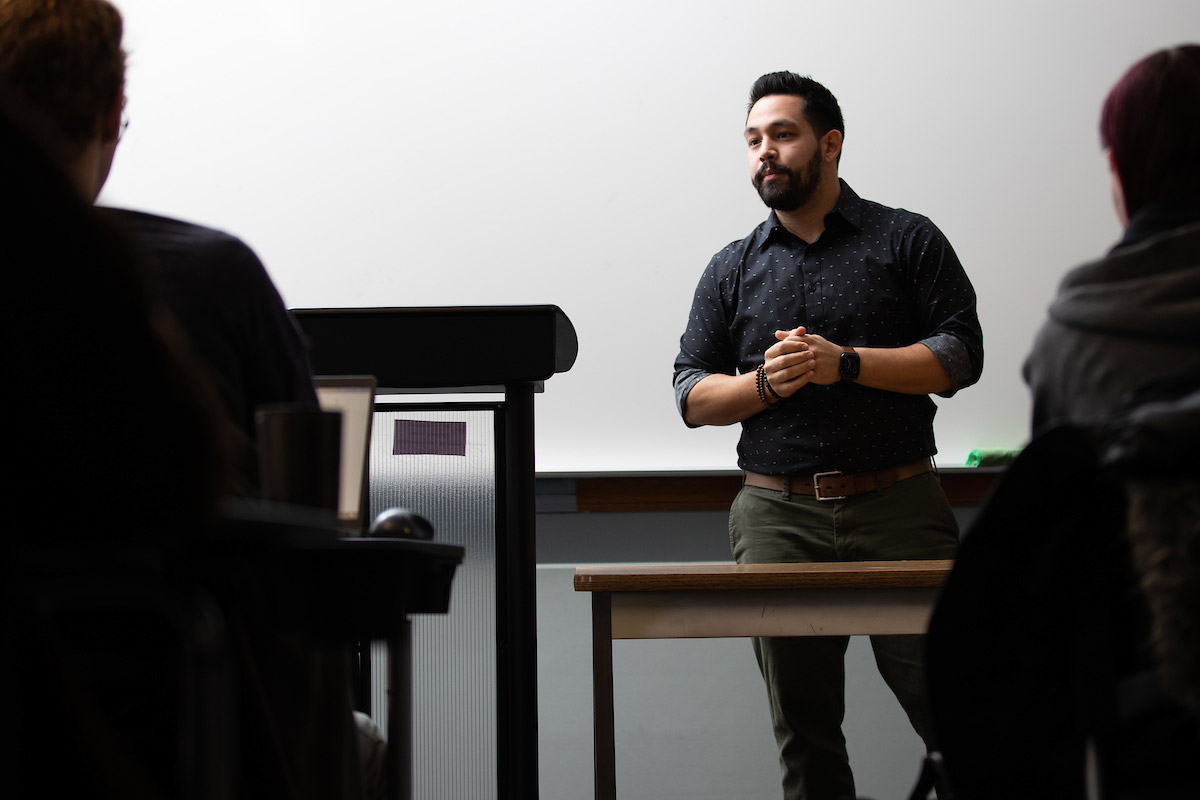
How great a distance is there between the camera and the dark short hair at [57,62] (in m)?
0.87

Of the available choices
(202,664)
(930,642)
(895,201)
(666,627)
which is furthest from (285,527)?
(895,201)

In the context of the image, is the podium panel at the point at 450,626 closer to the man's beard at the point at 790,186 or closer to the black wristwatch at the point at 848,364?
the black wristwatch at the point at 848,364

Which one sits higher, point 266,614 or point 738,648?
point 266,614

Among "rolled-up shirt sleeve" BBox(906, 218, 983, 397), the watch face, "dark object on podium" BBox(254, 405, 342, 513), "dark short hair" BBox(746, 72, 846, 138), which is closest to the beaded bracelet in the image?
the watch face

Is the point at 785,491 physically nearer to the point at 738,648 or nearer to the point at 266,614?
the point at 738,648

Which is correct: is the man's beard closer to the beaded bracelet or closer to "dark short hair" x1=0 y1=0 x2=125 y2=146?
the beaded bracelet

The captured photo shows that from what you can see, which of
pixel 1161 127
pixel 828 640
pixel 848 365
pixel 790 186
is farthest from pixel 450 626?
pixel 1161 127

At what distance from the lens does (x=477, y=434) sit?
1.74m

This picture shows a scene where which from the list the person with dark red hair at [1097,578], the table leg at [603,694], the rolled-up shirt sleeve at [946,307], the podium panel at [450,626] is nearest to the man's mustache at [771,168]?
the rolled-up shirt sleeve at [946,307]

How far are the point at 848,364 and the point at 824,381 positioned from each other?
0.06 metres

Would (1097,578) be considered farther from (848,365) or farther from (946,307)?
(946,307)

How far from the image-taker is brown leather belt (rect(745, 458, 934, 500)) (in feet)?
6.51

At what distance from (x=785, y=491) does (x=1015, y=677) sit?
1321 mm

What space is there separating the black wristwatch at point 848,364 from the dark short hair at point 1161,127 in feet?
3.56
